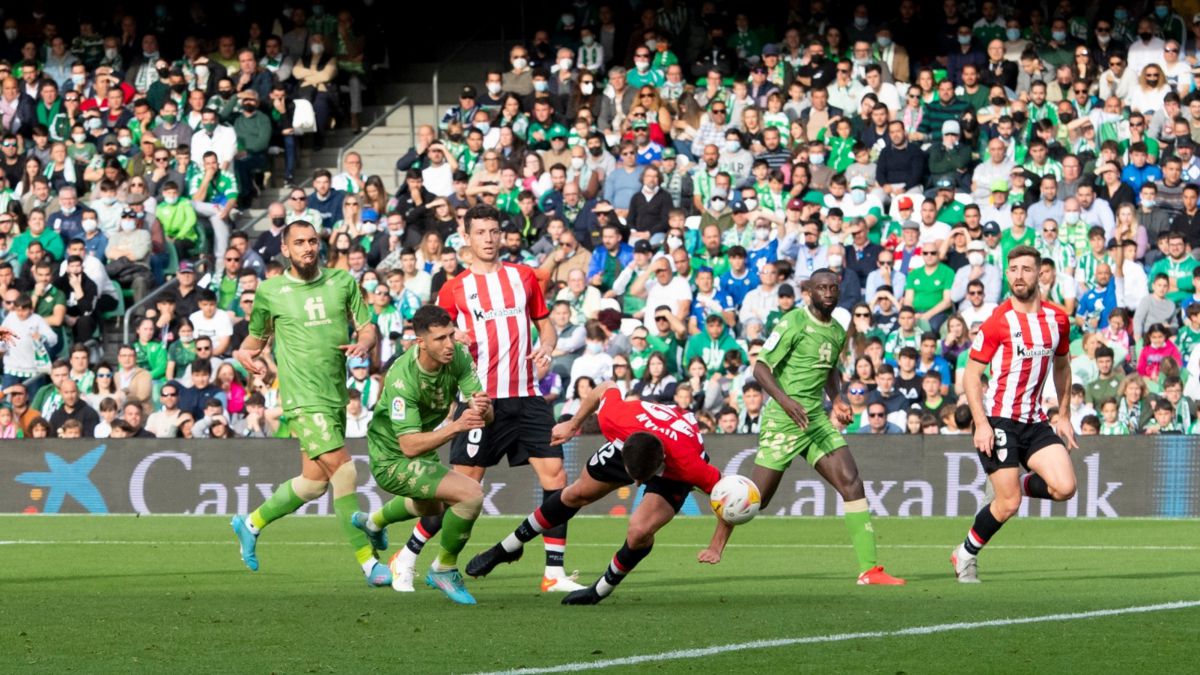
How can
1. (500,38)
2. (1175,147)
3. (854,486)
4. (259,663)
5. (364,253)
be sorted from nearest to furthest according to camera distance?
(259,663) → (854,486) → (1175,147) → (364,253) → (500,38)

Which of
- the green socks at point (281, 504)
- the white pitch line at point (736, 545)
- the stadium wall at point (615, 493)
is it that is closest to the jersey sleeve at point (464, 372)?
the green socks at point (281, 504)

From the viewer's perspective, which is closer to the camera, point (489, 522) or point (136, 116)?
point (489, 522)

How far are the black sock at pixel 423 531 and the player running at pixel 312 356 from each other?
29 centimetres

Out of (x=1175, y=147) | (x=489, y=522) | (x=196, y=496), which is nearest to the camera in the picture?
(x=489, y=522)

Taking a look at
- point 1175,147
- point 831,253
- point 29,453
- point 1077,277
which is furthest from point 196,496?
point 1175,147

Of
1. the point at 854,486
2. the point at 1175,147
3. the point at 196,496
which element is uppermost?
the point at 1175,147

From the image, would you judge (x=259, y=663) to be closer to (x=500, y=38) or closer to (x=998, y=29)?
(x=998, y=29)

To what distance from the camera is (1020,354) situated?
1216cm

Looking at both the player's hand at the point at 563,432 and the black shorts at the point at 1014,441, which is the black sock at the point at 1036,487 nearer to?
the black shorts at the point at 1014,441

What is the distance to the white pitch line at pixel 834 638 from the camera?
7688 millimetres

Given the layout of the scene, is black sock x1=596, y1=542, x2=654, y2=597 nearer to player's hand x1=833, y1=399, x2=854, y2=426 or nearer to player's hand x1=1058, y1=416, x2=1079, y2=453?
player's hand x1=833, y1=399, x2=854, y2=426

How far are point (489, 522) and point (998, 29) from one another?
34.8 feet

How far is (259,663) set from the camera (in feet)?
25.8

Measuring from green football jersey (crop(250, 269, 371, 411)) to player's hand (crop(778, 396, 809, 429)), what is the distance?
2.61 metres
